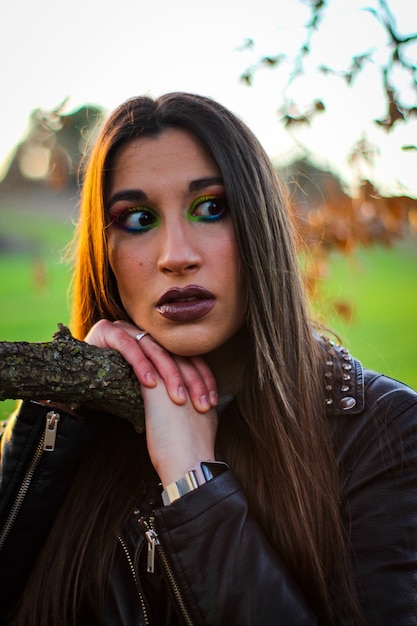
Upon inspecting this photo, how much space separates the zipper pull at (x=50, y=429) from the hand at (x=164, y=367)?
0.29m

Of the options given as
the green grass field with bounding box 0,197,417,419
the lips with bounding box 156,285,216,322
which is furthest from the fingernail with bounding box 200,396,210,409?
the green grass field with bounding box 0,197,417,419

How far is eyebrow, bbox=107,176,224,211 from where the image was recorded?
2033mm

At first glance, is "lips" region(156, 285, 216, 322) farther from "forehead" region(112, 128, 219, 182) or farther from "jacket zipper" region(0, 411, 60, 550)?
"jacket zipper" region(0, 411, 60, 550)

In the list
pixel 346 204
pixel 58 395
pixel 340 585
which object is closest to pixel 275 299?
pixel 58 395

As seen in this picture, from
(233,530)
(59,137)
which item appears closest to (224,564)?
(233,530)

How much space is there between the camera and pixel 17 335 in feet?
40.0

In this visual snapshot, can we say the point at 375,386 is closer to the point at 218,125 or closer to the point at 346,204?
the point at 218,125

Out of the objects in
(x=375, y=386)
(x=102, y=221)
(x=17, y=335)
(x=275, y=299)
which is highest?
(x=17, y=335)

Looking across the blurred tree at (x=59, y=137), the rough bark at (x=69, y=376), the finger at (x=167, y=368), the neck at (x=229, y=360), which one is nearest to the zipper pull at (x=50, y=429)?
the rough bark at (x=69, y=376)

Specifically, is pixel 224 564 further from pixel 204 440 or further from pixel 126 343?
pixel 126 343

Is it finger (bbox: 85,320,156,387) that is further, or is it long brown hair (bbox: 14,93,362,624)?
finger (bbox: 85,320,156,387)

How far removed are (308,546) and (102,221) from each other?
4.22ft

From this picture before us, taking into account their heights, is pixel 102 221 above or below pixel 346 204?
below

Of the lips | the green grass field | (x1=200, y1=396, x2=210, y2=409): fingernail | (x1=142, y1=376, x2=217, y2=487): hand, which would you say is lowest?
(x1=142, y1=376, x2=217, y2=487): hand
